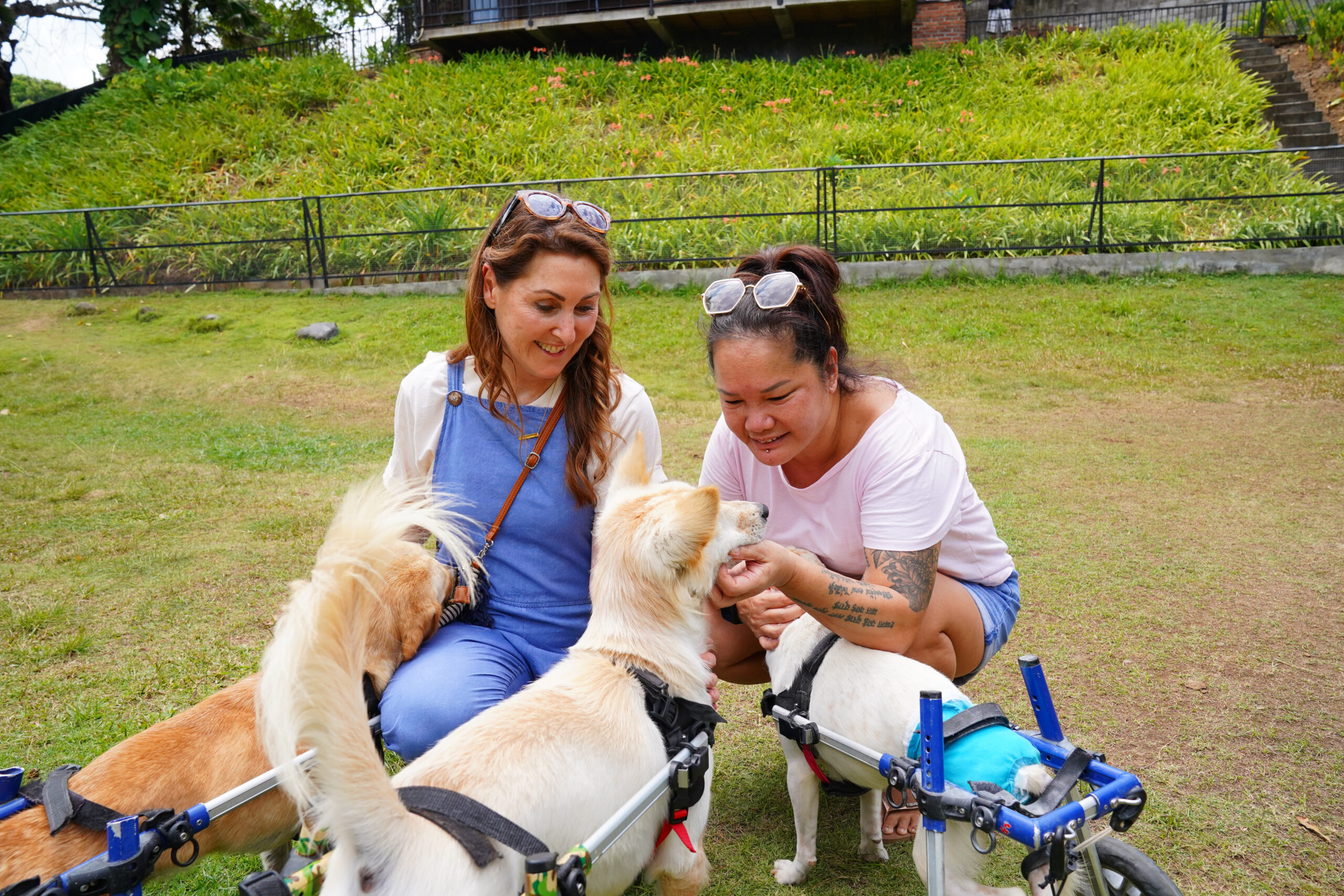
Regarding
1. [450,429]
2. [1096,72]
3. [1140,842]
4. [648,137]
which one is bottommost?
[1140,842]

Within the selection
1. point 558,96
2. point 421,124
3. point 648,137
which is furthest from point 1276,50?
point 421,124

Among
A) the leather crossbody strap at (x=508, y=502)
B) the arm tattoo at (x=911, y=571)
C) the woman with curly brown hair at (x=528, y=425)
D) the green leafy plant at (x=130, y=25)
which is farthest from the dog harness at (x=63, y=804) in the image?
the green leafy plant at (x=130, y=25)

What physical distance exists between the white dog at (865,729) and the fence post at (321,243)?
11468 mm

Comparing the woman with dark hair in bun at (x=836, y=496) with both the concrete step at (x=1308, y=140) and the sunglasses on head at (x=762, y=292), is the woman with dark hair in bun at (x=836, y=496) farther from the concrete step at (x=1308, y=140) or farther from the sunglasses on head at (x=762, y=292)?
the concrete step at (x=1308, y=140)

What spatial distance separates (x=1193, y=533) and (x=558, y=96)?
15.0 meters

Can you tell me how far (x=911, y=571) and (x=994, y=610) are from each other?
1.92 feet

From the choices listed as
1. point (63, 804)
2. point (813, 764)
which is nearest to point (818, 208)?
point (813, 764)

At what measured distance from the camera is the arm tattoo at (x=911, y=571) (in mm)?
2266

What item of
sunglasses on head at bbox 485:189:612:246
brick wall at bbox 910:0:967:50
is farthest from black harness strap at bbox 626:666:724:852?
brick wall at bbox 910:0:967:50

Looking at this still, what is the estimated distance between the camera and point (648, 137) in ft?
49.2

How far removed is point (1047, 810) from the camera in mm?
1663

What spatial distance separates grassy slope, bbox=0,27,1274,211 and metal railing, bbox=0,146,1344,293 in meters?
1.73

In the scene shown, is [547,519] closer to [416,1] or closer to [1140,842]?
[1140,842]

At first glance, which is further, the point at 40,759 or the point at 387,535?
the point at 40,759
